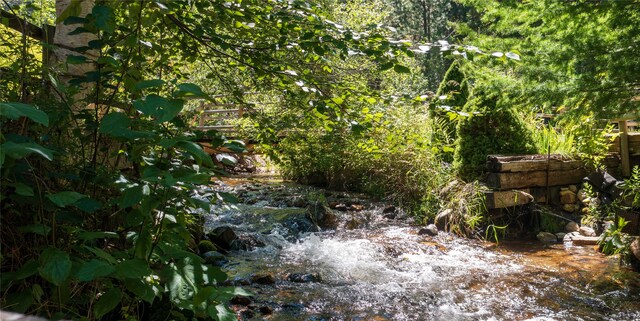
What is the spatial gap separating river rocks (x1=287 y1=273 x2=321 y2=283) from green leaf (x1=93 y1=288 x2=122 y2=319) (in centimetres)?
363

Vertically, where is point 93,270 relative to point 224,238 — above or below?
above

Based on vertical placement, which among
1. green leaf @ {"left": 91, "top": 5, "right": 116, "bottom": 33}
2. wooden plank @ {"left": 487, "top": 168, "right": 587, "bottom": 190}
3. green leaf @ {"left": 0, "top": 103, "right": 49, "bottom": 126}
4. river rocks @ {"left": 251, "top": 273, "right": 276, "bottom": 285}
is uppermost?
green leaf @ {"left": 91, "top": 5, "right": 116, "bottom": 33}

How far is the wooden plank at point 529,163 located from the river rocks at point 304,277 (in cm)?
345

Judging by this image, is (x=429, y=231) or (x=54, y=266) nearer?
(x=54, y=266)

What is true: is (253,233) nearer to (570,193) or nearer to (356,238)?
(356,238)

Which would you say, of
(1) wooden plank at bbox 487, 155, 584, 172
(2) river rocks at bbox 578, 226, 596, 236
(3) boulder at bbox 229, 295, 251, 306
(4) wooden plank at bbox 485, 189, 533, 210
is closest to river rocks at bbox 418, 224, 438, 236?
(4) wooden plank at bbox 485, 189, 533, 210

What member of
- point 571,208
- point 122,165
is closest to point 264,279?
point 122,165

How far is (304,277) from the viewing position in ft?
16.8

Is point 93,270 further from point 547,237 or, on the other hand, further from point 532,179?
point 532,179

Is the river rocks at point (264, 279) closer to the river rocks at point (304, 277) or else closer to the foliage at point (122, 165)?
the river rocks at point (304, 277)

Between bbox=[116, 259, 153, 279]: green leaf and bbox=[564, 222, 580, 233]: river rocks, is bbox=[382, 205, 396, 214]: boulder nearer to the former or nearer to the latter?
bbox=[564, 222, 580, 233]: river rocks

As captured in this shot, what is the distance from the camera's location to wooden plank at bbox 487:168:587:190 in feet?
23.1

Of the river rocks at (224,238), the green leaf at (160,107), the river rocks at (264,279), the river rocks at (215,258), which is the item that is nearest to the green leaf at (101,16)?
the green leaf at (160,107)

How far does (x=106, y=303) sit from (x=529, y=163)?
685 centimetres
